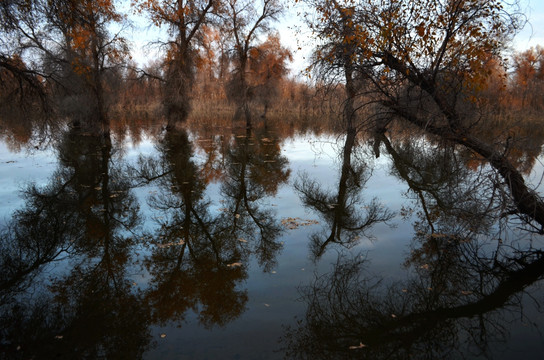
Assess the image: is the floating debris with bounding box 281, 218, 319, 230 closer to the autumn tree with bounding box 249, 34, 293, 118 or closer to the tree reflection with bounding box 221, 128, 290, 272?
the tree reflection with bounding box 221, 128, 290, 272

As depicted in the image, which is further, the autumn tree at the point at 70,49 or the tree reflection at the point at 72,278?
the autumn tree at the point at 70,49

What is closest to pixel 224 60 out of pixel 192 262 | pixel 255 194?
pixel 255 194

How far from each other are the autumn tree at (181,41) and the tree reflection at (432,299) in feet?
65.7

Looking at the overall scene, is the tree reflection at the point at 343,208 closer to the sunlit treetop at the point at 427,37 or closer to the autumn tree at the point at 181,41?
the sunlit treetop at the point at 427,37

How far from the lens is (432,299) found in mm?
5391

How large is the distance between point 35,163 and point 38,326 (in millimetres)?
12572

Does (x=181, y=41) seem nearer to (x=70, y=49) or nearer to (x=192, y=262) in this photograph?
(x=70, y=49)

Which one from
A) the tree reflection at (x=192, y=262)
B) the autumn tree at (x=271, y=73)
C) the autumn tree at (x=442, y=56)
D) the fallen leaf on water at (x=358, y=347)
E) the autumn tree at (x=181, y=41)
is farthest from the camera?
the autumn tree at (x=271, y=73)

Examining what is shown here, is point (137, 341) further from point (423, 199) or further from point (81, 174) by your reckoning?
point (81, 174)

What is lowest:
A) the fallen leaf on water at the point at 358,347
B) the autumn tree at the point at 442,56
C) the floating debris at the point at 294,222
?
the floating debris at the point at 294,222

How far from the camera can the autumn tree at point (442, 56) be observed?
7117 mm

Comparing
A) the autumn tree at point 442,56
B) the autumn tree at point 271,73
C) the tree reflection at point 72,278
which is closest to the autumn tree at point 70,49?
the tree reflection at point 72,278

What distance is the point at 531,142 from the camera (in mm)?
21672

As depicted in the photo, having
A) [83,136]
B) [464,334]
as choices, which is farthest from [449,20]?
[83,136]
